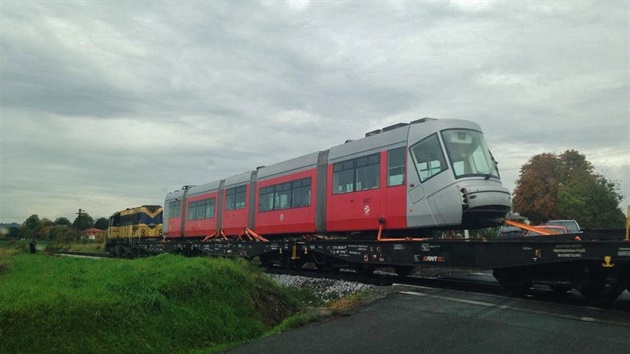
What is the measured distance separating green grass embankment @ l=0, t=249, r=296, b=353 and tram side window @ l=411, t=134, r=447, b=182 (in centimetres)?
436

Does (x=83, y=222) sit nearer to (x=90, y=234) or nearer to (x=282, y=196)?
(x=90, y=234)

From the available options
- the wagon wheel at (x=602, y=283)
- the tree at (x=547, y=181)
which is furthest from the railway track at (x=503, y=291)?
the tree at (x=547, y=181)

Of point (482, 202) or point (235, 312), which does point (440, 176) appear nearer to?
Answer: point (482, 202)

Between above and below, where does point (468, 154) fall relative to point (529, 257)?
above

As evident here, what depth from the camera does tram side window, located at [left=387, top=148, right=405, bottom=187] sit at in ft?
40.6

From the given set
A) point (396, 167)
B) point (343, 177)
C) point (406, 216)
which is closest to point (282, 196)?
point (343, 177)

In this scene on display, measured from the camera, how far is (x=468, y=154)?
11.5m

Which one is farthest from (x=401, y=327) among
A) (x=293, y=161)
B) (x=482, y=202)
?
(x=293, y=161)

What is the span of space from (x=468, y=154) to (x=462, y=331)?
5.54m

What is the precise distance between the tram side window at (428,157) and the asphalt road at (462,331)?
3.39m

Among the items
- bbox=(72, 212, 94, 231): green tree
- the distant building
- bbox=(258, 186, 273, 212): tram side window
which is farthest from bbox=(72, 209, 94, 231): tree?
bbox=(258, 186, 273, 212): tram side window

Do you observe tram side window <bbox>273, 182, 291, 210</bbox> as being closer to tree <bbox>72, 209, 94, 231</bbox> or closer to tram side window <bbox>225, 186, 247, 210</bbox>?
tram side window <bbox>225, 186, 247, 210</bbox>

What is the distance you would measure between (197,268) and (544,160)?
184ft

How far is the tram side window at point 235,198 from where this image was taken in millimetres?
20230
